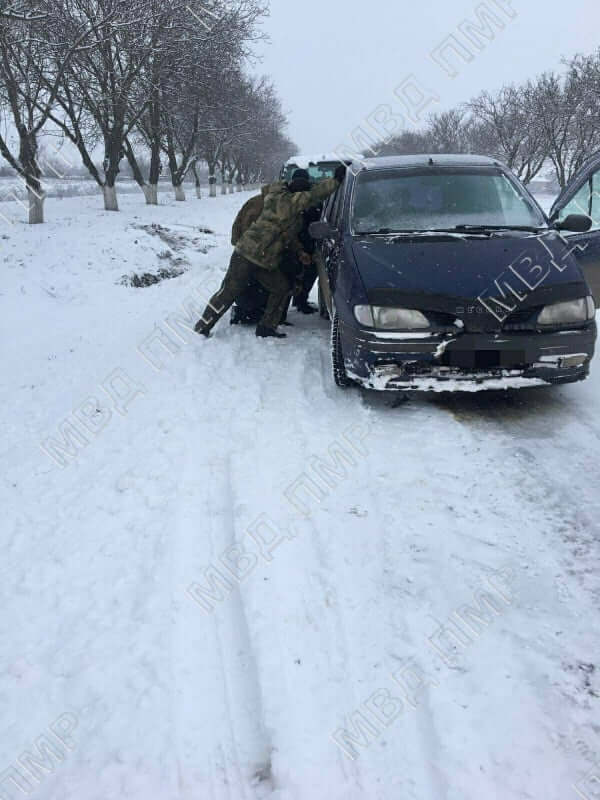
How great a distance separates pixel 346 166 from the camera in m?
5.69

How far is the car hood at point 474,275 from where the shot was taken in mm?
3600

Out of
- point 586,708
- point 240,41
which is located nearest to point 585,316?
point 586,708

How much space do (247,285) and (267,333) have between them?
58 centimetres

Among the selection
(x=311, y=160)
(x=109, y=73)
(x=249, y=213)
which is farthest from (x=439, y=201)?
(x=109, y=73)

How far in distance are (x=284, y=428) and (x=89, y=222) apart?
12946 mm

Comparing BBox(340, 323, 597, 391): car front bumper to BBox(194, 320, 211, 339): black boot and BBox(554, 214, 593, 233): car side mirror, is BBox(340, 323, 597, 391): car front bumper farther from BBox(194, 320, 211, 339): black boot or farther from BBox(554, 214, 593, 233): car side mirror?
BBox(194, 320, 211, 339): black boot

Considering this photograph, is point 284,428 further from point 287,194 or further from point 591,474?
point 287,194

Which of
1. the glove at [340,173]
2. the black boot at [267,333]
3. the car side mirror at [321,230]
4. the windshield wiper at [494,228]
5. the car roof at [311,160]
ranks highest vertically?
the car roof at [311,160]

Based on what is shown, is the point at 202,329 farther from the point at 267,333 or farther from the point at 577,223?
the point at 577,223

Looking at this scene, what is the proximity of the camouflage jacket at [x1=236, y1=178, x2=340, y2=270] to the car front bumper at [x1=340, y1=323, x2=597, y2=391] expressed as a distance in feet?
7.50

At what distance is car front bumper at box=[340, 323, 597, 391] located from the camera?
360cm

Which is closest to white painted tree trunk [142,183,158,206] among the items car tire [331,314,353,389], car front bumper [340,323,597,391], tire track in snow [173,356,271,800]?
car tire [331,314,353,389]

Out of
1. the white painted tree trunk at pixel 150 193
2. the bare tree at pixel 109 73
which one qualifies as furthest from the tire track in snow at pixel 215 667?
the white painted tree trunk at pixel 150 193

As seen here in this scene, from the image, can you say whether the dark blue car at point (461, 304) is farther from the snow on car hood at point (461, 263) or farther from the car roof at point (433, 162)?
the car roof at point (433, 162)
